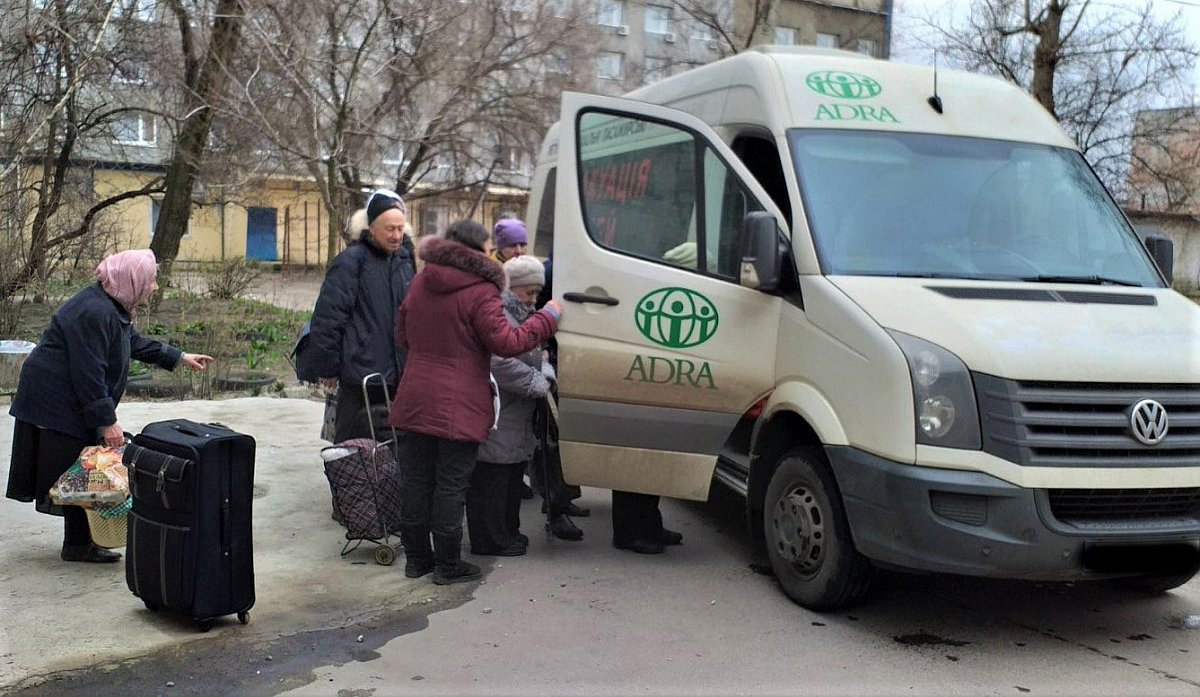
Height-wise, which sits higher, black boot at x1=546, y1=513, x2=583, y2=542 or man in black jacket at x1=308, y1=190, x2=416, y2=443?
man in black jacket at x1=308, y1=190, x2=416, y2=443

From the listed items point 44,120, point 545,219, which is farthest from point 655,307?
point 44,120

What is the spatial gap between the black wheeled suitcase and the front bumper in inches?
104

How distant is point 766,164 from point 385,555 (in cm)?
280

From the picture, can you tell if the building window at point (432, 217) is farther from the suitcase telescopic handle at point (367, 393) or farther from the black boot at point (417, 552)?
the black boot at point (417, 552)

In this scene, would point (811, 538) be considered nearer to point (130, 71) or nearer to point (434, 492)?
point (434, 492)

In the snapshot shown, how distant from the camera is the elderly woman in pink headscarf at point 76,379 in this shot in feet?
16.9

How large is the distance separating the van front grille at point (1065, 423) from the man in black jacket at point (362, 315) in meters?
3.19

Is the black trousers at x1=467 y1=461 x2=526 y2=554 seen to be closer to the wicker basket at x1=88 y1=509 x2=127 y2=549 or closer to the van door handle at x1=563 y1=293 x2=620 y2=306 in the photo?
the van door handle at x1=563 y1=293 x2=620 y2=306

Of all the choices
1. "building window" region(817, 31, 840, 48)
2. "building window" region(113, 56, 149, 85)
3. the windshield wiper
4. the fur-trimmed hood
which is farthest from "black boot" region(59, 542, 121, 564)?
"building window" region(817, 31, 840, 48)

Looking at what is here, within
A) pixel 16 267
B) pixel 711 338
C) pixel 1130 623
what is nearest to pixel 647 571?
pixel 711 338

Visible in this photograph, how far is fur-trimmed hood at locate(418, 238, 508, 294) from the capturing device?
5.25 m

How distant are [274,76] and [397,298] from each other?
11.5m

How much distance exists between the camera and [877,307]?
465 centimetres

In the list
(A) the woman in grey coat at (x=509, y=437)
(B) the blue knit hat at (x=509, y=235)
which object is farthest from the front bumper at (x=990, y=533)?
(B) the blue knit hat at (x=509, y=235)
